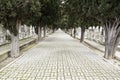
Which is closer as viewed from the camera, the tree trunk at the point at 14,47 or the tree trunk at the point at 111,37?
the tree trunk at the point at 111,37

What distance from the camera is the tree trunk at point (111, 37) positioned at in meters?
10.4

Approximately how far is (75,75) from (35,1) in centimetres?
518

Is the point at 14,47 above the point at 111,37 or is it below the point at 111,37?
below

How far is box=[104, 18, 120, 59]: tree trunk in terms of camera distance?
10375mm

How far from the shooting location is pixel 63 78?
6.38 m

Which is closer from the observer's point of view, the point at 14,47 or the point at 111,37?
the point at 111,37

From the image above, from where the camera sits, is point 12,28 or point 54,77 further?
point 12,28

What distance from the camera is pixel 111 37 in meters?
10.6

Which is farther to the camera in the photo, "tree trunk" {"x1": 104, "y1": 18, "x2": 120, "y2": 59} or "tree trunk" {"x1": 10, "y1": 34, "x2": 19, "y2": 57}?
"tree trunk" {"x1": 10, "y1": 34, "x2": 19, "y2": 57}

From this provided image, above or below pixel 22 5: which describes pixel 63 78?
below

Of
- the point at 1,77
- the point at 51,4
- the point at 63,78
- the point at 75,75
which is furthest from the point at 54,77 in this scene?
the point at 51,4

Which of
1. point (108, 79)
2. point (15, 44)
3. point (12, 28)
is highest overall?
point (12, 28)

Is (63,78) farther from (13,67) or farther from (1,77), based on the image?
(13,67)

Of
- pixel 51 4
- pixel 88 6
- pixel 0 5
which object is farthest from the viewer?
pixel 51 4
